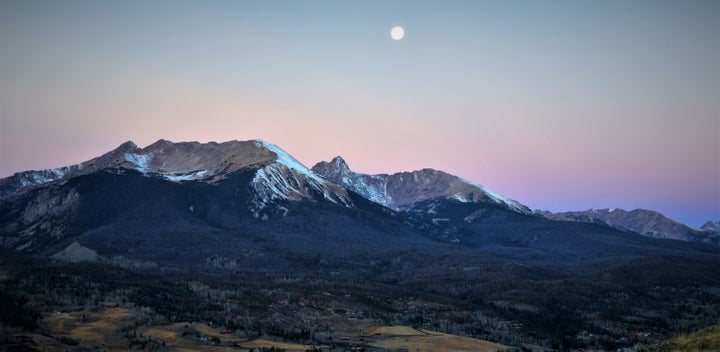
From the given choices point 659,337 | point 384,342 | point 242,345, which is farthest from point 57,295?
point 659,337

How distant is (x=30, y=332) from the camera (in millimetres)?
122188

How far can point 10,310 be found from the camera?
136 metres

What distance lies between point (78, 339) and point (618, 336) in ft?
479

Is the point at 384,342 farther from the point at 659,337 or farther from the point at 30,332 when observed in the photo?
the point at 659,337

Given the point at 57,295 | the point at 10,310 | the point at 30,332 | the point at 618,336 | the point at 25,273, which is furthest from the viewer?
the point at 25,273

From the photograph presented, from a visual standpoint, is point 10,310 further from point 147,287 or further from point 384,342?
point 384,342

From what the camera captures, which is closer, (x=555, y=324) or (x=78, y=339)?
(x=78, y=339)

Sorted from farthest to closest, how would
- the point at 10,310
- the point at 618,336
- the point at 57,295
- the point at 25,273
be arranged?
1. the point at 25,273
2. the point at 618,336
3. the point at 57,295
4. the point at 10,310

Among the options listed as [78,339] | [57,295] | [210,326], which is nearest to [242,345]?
[210,326]

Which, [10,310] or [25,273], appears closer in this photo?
[10,310]

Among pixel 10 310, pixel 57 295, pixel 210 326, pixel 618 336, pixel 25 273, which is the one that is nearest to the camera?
pixel 10 310

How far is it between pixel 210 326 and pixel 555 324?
115988 mm

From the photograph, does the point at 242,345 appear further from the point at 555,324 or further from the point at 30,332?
the point at 555,324

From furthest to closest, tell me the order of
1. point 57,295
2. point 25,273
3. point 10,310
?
point 25,273 → point 57,295 → point 10,310
